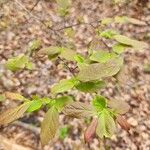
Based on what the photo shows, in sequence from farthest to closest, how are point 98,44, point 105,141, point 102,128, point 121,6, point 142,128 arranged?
point 121,6 < point 142,128 < point 105,141 < point 98,44 < point 102,128

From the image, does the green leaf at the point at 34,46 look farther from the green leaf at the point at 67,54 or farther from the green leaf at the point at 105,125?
the green leaf at the point at 105,125

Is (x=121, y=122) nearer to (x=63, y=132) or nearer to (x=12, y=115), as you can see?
(x=12, y=115)

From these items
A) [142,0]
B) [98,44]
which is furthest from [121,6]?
[98,44]

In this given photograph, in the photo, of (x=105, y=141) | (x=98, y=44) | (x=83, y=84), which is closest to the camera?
(x=83, y=84)

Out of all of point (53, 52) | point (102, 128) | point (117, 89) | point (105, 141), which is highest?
point (53, 52)

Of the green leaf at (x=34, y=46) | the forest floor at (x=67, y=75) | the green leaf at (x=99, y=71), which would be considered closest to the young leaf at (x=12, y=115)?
the green leaf at (x=99, y=71)

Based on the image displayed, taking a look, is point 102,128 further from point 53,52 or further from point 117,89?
point 117,89

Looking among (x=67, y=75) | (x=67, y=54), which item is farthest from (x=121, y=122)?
(x=67, y=75)
